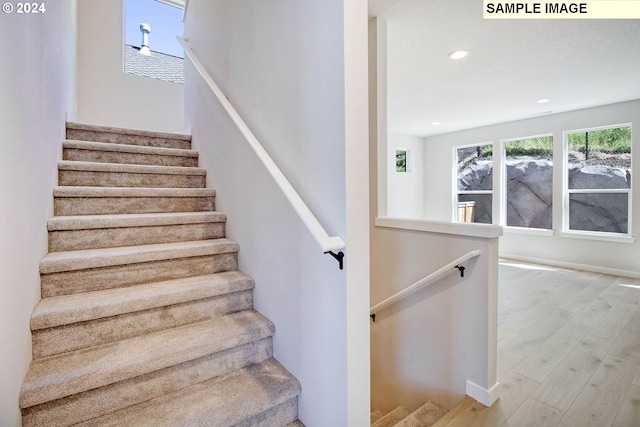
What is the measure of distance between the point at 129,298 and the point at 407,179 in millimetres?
6391

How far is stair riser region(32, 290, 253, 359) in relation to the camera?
4.15 ft

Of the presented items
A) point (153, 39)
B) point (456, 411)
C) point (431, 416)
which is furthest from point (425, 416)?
point (153, 39)

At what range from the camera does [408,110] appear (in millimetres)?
4977

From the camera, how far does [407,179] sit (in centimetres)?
698

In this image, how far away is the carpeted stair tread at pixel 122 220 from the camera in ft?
5.28

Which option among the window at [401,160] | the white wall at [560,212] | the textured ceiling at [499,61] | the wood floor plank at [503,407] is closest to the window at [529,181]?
the white wall at [560,212]

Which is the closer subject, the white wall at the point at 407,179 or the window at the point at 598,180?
the window at the point at 598,180

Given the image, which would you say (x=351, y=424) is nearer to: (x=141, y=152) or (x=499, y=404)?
(x=499, y=404)

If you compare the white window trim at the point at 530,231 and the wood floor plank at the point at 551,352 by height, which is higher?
the white window trim at the point at 530,231

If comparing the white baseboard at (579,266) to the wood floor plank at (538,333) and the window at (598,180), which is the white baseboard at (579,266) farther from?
the wood floor plank at (538,333)

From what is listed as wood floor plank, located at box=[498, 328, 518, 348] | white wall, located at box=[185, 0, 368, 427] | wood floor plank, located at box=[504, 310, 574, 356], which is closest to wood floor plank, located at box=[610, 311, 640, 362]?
wood floor plank, located at box=[504, 310, 574, 356]

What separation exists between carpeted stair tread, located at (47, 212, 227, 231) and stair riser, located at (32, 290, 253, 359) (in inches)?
23.1

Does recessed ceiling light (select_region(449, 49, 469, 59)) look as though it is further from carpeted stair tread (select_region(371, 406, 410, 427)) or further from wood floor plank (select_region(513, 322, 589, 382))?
carpeted stair tread (select_region(371, 406, 410, 427))

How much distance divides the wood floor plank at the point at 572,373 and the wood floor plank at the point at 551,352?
3cm
